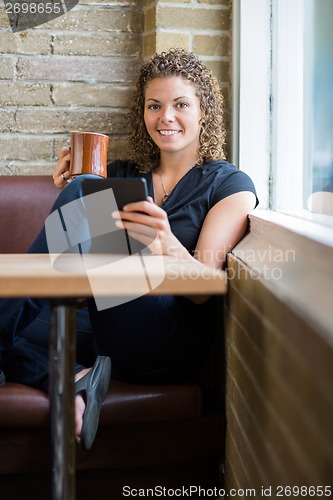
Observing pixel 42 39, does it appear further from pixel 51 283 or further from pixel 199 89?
pixel 51 283

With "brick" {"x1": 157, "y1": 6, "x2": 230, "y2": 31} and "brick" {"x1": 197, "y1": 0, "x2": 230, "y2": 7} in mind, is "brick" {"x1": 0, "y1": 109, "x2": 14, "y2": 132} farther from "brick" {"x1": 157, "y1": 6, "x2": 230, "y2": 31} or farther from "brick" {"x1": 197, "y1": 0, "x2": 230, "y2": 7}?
"brick" {"x1": 197, "y1": 0, "x2": 230, "y2": 7}

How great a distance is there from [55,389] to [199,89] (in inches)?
47.6

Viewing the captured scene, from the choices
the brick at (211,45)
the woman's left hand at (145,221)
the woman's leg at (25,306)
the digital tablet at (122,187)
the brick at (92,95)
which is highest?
the brick at (211,45)

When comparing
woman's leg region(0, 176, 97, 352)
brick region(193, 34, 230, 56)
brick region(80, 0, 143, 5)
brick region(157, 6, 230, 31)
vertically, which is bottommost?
woman's leg region(0, 176, 97, 352)

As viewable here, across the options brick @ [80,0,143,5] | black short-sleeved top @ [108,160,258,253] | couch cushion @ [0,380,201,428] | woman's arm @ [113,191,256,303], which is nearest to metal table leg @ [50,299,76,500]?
couch cushion @ [0,380,201,428]

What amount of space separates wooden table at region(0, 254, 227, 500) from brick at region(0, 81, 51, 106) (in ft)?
3.84

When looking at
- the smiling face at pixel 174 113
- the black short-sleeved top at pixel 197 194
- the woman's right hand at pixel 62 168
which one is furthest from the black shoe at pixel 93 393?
the smiling face at pixel 174 113

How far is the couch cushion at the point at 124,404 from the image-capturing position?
1.65 meters

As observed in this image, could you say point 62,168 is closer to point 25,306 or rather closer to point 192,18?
point 25,306

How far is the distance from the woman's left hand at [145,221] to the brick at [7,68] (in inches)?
48.9

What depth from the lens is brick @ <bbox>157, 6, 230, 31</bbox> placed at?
2.28 metres

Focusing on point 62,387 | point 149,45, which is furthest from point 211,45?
point 62,387

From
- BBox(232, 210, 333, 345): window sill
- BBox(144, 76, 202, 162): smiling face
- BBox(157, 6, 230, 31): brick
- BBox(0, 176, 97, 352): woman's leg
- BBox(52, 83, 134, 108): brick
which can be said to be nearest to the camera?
BBox(232, 210, 333, 345): window sill

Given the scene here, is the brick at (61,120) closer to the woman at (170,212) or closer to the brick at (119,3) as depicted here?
the woman at (170,212)
